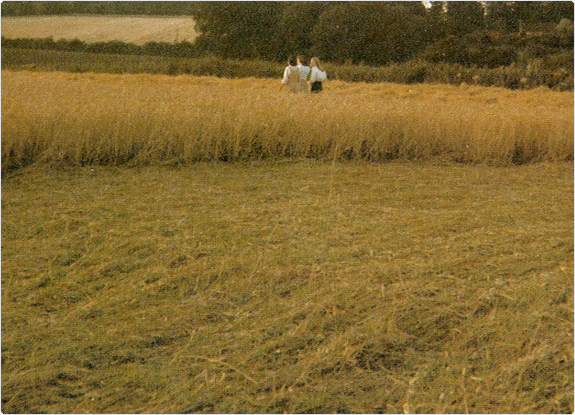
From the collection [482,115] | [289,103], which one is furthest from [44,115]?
[482,115]

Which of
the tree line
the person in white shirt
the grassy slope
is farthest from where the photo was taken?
the tree line

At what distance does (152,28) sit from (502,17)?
1002 centimetres

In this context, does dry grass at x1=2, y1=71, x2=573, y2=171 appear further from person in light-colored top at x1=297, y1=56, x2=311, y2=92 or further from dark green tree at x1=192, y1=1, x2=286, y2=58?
dark green tree at x1=192, y1=1, x2=286, y2=58

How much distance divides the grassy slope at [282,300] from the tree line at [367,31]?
14.5m

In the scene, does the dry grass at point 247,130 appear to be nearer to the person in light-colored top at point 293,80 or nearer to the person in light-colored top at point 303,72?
the person in light-colored top at point 293,80

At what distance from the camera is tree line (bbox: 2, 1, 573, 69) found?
60.0 feet

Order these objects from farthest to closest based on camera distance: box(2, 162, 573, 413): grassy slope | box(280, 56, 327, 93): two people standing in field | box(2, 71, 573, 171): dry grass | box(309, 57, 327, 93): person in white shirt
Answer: box(309, 57, 327, 93): person in white shirt, box(280, 56, 327, 93): two people standing in field, box(2, 71, 573, 171): dry grass, box(2, 162, 573, 413): grassy slope

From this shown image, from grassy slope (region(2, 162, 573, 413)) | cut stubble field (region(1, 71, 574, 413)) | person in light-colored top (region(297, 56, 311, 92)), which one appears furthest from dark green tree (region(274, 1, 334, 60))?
grassy slope (region(2, 162, 573, 413))

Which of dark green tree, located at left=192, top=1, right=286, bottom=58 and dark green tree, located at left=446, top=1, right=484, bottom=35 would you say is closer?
dark green tree, located at left=446, top=1, right=484, bottom=35

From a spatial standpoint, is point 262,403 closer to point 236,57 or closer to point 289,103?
A: point 289,103

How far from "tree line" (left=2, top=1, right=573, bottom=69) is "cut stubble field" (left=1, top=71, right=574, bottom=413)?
41.4ft

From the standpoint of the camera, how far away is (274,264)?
3.61 m

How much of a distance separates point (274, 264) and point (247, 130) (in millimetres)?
2987

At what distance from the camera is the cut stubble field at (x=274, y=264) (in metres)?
2.60
